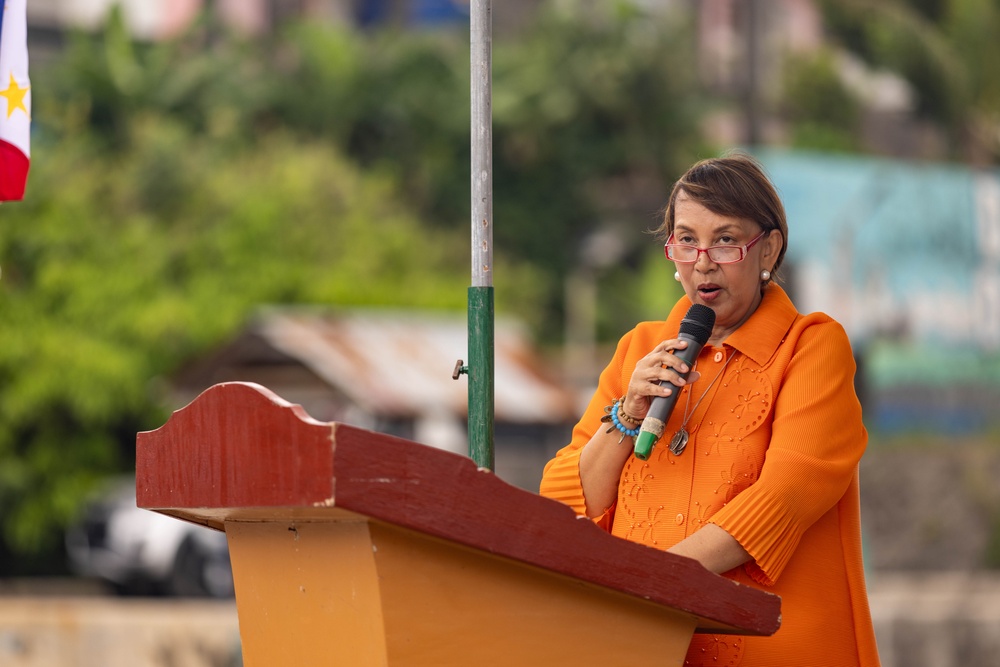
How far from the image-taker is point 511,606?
2.14m

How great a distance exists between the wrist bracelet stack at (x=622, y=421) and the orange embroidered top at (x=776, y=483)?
2.6 inches

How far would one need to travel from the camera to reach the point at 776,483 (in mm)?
2393

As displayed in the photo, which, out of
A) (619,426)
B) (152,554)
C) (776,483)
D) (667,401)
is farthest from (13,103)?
(152,554)

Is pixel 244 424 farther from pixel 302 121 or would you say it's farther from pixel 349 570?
pixel 302 121

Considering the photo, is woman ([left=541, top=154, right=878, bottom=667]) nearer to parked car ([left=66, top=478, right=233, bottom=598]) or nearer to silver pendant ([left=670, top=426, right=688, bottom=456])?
silver pendant ([left=670, top=426, right=688, bottom=456])

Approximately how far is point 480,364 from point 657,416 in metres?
0.45

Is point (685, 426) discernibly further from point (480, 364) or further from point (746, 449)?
point (480, 364)

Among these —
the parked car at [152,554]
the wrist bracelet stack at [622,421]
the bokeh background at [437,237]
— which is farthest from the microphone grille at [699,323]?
the parked car at [152,554]

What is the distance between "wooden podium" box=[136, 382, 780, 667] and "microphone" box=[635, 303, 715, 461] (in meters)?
0.30

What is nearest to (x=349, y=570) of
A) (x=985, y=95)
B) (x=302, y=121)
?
(x=985, y=95)

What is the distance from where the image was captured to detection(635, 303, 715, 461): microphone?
96.1 inches

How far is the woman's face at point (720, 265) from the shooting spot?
102 inches

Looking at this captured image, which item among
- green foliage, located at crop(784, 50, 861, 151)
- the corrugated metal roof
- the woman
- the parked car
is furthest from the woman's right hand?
green foliage, located at crop(784, 50, 861, 151)

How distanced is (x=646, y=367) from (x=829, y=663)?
0.51 m
